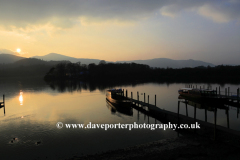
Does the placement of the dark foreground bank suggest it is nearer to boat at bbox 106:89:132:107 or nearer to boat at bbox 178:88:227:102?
boat at bbox 106:89:132:107

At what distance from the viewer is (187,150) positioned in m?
13.1

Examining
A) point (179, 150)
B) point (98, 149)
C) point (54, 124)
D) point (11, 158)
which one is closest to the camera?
point (179, 150)

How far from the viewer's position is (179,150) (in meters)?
13.2

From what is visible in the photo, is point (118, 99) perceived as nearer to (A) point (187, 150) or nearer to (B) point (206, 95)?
(B) point (206, 95)

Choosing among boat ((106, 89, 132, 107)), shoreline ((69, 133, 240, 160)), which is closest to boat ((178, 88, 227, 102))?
boat ((106, 89, 132, 107))

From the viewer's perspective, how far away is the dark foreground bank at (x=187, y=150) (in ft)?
39.1

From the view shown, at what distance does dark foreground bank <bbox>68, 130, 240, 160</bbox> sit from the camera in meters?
11.9

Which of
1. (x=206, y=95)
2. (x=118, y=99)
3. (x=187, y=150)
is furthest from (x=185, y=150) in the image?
(x=206, y=95)

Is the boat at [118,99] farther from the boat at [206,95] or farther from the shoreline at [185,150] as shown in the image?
the shoreline at [185,150]

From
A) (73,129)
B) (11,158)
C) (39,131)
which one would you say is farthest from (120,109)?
(11,158)

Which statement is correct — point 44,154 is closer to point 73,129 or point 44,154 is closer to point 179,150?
point 73,129

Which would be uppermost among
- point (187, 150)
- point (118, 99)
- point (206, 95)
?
point (206, 95)

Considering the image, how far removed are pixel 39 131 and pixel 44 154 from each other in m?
7.23

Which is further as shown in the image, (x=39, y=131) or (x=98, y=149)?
(x=39, y=131)
